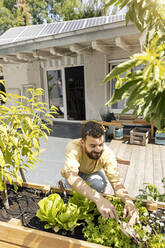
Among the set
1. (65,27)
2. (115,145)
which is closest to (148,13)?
(115,145)

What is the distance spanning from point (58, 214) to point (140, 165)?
7.08 feet

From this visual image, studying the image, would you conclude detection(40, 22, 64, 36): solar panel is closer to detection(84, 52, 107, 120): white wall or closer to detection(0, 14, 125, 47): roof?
detection(0, 14, 125, 47): roof

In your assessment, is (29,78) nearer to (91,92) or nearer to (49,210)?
(91,92)

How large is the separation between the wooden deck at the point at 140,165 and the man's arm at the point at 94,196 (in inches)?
42.2

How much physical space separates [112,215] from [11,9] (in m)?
23.4

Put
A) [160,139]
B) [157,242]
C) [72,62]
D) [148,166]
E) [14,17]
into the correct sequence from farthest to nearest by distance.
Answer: [14,17] → [72,62] → [160,139] → [148,166] → [157,242]

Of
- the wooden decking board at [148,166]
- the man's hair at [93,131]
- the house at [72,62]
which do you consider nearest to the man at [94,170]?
the man's hair at [93,131]

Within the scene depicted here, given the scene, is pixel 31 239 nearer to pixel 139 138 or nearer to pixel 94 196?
pixel 94 196

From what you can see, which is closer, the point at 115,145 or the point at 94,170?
the point at 94,170

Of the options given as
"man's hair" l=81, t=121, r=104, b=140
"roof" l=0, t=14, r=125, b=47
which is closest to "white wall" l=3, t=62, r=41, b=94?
"roof" l=0, t=14, r=125, b=47

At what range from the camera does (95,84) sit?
5.70 m

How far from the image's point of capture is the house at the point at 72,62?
4200 millimetres

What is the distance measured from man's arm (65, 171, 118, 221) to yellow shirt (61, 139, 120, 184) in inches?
4.0

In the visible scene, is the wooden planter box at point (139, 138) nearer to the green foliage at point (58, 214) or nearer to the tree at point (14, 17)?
the green foliage at point (58, 214)
